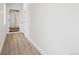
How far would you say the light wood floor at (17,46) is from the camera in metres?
1.98

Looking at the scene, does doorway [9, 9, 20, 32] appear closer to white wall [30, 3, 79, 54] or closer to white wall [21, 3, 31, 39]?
white wall [21, 3, 31, 39]

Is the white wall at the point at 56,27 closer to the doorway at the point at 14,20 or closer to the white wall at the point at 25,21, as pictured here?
the white wall at the point at 25,21

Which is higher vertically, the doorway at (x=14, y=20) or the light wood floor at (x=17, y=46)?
the doorway at (x=14, y=20)

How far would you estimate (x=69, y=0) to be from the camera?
2.00 metres

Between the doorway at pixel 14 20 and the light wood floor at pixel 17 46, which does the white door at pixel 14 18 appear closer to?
the doorway at pixel 14 20

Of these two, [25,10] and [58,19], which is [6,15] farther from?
[58,19]

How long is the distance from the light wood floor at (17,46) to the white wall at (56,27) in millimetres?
95

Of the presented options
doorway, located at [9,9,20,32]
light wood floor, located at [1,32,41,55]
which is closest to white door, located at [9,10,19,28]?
doorway, located at [9,9,20,32]

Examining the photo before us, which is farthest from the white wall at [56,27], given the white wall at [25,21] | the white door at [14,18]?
the white door at [14,18]

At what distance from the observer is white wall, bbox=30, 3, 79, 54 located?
197cm

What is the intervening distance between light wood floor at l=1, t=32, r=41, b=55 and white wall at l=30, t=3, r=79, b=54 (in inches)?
3.7
